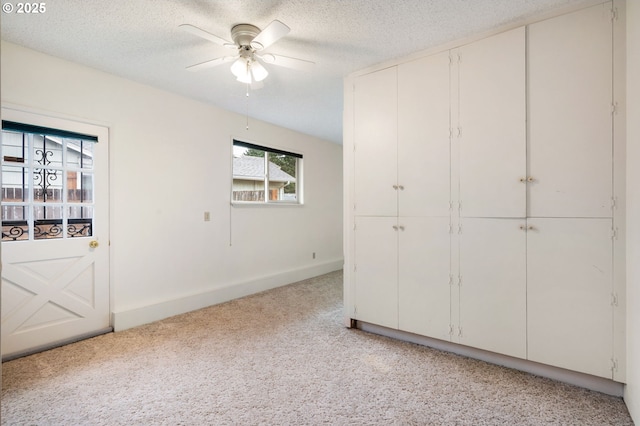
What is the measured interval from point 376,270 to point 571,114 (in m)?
1.92

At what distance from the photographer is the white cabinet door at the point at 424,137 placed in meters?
2.95

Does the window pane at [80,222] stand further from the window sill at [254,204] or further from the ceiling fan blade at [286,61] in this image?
the ceiling fan blade at [286,61]

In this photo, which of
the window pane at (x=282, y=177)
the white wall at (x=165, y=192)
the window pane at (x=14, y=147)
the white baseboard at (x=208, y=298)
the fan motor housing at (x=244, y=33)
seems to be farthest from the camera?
the window pane at (x=282, y=177)

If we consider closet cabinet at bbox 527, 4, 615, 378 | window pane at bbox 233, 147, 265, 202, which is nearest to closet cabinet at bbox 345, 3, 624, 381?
closet cabinet at bbox 527, 4, 615, 378

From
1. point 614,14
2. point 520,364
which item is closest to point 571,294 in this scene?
point 520,364

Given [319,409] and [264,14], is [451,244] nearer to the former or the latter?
[319,409]

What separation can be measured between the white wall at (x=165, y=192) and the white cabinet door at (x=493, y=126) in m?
2.23

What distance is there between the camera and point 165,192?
3.88 m

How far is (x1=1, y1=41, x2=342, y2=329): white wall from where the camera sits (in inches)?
124

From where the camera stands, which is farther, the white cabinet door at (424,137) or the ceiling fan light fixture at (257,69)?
the white cabinet door at (424,137)

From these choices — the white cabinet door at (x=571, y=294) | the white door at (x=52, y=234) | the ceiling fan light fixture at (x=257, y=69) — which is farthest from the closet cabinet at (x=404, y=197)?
the white door at (x=52, y=234)

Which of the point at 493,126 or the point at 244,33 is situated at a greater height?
the point at 244,33

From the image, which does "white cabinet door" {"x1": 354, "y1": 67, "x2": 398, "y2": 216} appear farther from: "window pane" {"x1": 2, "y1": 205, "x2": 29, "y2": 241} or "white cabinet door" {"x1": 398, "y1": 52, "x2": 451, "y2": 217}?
"window pane" {"x1": 2, "y1": 205, "x2": 29, "y2": 241}

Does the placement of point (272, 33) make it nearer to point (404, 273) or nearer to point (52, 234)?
point (404, 273)
